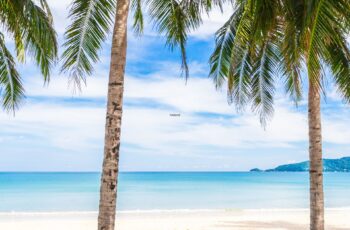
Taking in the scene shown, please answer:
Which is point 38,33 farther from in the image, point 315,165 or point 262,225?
point 262,225

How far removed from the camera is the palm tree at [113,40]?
7453 millimetres

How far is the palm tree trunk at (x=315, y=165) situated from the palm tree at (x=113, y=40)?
2.35m

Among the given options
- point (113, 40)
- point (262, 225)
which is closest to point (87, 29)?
point (113, 40)

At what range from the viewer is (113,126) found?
7.54 metres

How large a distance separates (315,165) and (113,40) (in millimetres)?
4171

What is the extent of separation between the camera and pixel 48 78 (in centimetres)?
1009

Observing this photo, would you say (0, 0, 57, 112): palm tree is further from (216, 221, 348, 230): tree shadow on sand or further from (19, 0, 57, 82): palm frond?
(216, 221, 348, 230): tree shadow on sand

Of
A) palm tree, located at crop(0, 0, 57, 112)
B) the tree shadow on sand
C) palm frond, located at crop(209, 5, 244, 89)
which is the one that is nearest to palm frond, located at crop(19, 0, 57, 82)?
palm tree, located at crop(0, 0, 57, 112)

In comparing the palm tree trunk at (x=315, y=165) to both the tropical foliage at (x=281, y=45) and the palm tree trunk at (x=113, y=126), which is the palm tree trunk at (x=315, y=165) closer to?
the tropical foliage at (x=281, y=45)

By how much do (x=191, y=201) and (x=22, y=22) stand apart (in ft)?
109

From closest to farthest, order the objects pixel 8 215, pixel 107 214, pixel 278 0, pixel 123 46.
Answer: pixel 107 214 < pixel 123 46 < pixel 278 0 < pixel 8 215

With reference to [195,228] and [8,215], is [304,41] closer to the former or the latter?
[195,228]

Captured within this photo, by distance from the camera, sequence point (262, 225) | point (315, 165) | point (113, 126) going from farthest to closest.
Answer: point (262, 225)
point (315, 165)
point (113, 126)

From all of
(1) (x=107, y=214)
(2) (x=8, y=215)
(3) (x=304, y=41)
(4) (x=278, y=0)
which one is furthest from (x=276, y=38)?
(2) (x=8, y=215)
